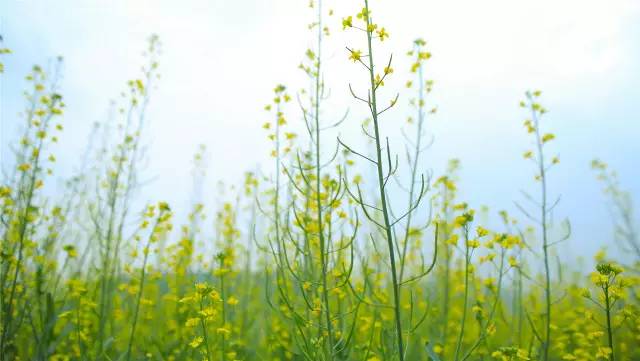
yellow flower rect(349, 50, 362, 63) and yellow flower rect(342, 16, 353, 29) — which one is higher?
yellow flower rect(342, 16, 353, 29)

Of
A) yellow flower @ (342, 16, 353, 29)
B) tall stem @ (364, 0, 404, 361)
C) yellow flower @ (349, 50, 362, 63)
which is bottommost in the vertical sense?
tall stem @ (364, 0, 404, 361)

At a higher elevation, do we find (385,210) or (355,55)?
(355,55)

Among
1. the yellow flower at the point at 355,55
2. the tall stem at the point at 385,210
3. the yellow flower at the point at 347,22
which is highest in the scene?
the yellow flower at the point at 347,22

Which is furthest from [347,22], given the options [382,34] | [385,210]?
[385,210]

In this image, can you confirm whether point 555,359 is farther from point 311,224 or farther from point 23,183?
point 23,183

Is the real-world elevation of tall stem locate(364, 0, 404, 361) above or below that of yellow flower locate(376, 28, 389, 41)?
below

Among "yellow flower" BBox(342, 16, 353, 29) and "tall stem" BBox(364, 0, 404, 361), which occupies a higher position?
"yellow flower" BBox(342, 16, 353, 29)

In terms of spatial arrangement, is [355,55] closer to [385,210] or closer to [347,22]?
[347,22]

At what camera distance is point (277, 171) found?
3.15 m

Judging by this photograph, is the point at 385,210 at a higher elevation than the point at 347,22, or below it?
below

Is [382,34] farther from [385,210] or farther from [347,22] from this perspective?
[385,210]

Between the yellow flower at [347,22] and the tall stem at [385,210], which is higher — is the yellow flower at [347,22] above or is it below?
above

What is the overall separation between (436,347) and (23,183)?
347cm

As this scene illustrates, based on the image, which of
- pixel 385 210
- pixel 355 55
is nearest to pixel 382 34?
pixel 355 55
